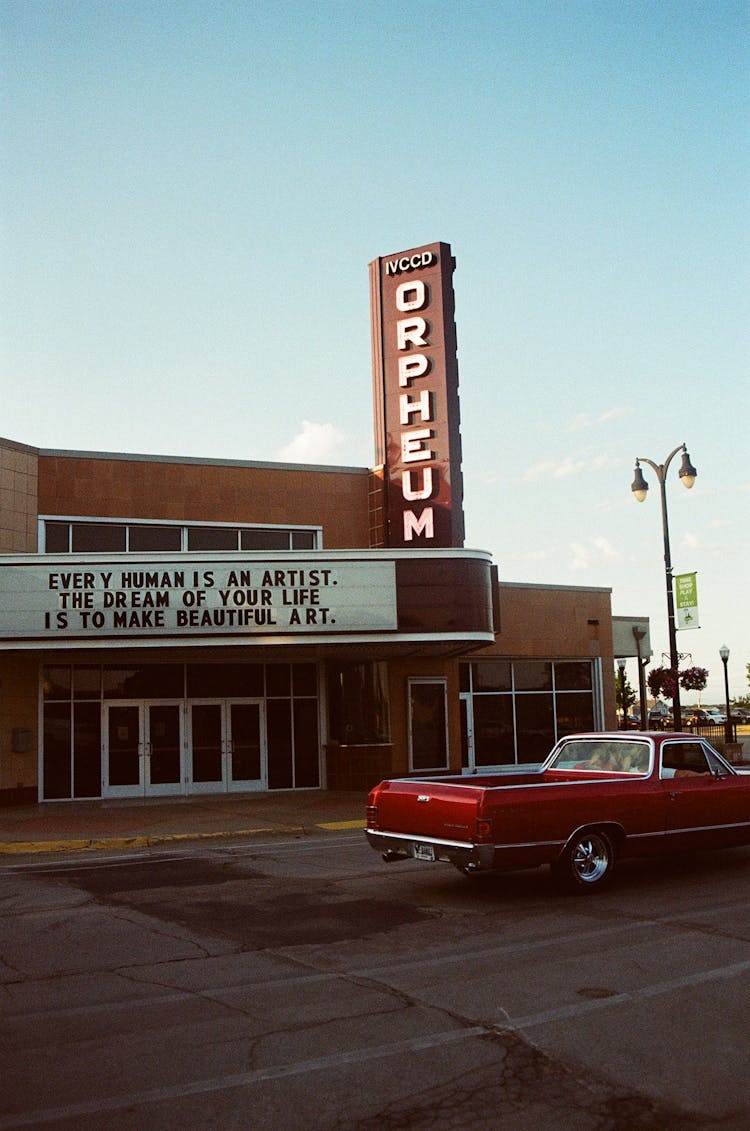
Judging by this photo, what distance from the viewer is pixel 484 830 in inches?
396

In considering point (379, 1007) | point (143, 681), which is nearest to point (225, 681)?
point (143, 681)

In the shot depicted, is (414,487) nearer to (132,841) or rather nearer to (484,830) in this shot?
(132,841)

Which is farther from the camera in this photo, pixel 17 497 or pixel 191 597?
pixel 17 497

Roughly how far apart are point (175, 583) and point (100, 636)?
176 cm

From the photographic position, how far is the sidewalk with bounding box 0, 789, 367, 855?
16578 millimetres

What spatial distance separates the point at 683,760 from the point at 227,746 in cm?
1423

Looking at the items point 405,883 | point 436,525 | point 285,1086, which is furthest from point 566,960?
point 436,525

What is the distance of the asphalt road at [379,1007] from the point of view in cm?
521

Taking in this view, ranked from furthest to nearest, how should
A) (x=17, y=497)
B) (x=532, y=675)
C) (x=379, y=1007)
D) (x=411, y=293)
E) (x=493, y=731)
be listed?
1. (x=532, y=675)
2. (x=493, y=731)
3. (x=411, y=293)
4. (x=17, y=497)
5. (x=379, y=1007)

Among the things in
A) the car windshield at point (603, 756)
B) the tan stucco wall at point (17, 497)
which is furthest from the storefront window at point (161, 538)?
the car windshield at point (603, 756)

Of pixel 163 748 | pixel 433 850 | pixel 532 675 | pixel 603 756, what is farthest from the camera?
pixel 532 675

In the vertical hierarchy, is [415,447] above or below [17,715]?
above

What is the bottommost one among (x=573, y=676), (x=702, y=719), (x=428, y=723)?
(x=702, y=719)

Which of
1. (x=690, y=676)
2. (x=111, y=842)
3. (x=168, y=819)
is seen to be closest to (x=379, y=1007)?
(x=111, y=842)
